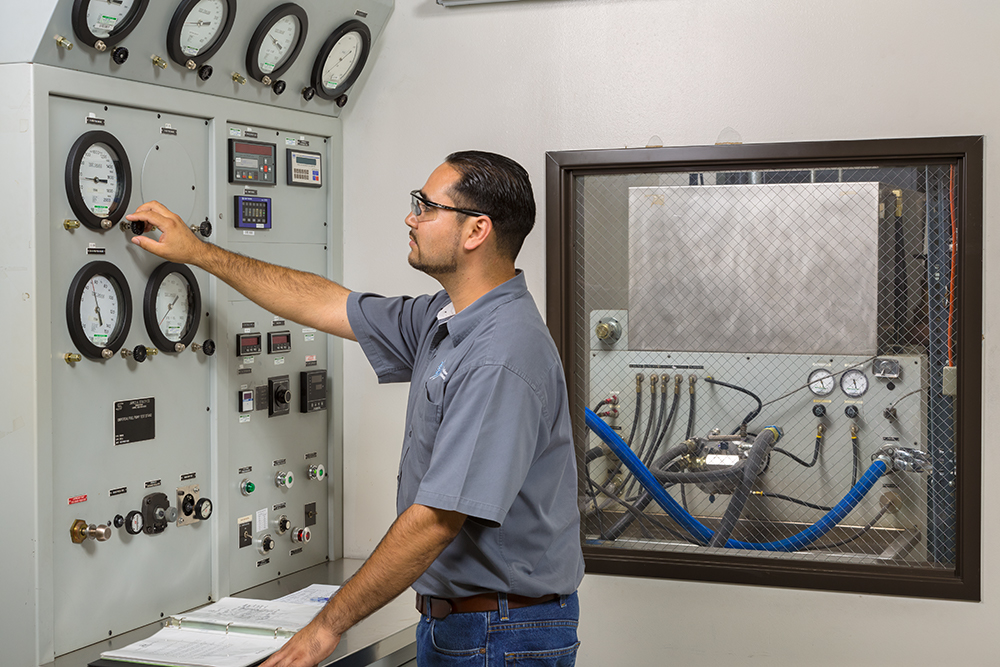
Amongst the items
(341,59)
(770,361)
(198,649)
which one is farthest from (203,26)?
(770,361)

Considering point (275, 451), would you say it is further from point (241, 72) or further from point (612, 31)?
point (612, 31)

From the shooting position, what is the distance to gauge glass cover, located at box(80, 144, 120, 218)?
225 centimetres

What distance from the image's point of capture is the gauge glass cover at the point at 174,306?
8.19 feet

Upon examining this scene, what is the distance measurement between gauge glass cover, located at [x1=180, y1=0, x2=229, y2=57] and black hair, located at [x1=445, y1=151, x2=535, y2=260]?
2.94 feet

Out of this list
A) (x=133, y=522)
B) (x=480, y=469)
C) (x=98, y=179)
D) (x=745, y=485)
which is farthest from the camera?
(x=745, y=485)

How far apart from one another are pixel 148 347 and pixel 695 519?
71.1 inches

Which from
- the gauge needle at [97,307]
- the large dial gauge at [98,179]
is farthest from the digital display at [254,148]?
the gauge needle at [97,307]

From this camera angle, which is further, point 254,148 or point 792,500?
point 792,500

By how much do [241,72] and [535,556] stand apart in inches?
65.7

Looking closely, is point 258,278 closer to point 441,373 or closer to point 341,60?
point 441,373

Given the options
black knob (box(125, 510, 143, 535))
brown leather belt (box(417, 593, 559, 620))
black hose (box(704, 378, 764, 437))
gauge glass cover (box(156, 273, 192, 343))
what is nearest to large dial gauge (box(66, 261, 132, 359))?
gauge glass cover (box(156, 273, 192, 343))

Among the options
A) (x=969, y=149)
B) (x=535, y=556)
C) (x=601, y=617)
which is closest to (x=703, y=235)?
(x=969, y=149)

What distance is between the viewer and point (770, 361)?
9.87 feet

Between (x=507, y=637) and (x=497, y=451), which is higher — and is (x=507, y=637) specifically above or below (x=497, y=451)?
below
